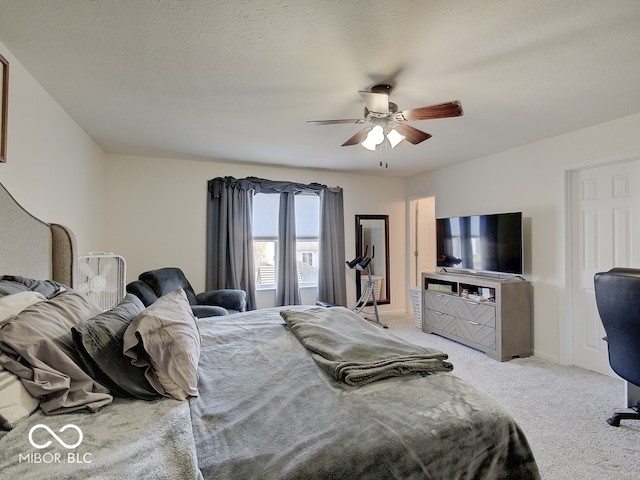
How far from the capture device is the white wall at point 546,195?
3.00 metres

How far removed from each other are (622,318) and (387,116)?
6.55 ft

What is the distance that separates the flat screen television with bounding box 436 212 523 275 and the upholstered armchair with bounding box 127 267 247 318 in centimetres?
287

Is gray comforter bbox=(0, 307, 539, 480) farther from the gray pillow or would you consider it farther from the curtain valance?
the curtain valance

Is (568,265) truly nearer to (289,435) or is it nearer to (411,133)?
(411,133)

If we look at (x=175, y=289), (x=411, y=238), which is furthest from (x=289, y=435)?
(x=411, y=238)

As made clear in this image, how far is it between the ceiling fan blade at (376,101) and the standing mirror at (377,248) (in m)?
3.20

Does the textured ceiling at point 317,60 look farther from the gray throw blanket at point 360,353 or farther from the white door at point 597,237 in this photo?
the gray throw blanket at point 360,353

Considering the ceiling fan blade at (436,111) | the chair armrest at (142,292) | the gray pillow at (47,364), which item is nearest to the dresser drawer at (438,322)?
the ceiling fan blade at (436,111)

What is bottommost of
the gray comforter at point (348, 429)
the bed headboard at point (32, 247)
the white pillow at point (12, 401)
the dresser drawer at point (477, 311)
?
the dresser drawer at point (477, 311)

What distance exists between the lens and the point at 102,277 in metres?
2.80

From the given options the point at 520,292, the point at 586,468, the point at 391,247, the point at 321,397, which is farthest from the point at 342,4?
the point at 391,247

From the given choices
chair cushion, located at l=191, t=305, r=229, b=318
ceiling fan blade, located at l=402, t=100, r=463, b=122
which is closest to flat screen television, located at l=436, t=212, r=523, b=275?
ceiling fan blade, located at l=402, t=100, r=463, b=122

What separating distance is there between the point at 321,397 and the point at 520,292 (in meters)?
3.22

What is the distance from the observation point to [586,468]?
180 centimetres
